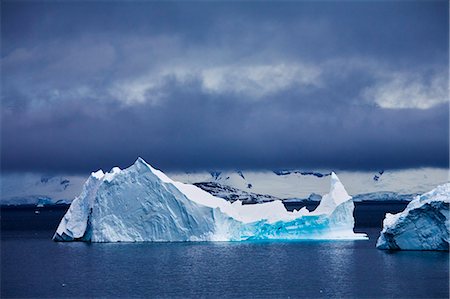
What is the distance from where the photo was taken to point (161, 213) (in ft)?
122

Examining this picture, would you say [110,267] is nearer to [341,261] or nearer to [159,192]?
[159,192]

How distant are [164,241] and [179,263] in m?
6.49

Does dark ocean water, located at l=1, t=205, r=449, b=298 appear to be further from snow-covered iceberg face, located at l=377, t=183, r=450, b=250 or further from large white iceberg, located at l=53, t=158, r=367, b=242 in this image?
large white iceberg, located at l=53, t=158, r=367, b=242

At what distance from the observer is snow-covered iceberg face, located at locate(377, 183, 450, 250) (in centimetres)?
3039

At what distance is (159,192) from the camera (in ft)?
120

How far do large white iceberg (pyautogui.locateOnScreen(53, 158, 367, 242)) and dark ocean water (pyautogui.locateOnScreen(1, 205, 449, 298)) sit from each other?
79 cm

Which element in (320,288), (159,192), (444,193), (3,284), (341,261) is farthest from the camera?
(159,192)

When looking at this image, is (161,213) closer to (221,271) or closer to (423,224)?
(221,271)

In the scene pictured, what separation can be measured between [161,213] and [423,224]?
1338 centimetres

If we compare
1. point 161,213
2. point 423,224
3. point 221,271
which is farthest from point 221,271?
point 423,224

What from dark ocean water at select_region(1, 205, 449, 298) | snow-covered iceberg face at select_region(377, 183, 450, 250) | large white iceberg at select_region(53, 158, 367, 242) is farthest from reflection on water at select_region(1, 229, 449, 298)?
large white iceberg at select_region(53, 158, 367, 242)

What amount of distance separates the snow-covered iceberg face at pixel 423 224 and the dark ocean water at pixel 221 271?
53 cm

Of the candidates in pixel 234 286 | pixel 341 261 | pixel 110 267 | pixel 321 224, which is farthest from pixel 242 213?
pixel 234 286

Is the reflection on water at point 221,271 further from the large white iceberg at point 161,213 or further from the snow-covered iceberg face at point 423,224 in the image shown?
the large white iceberg at point 161,213
